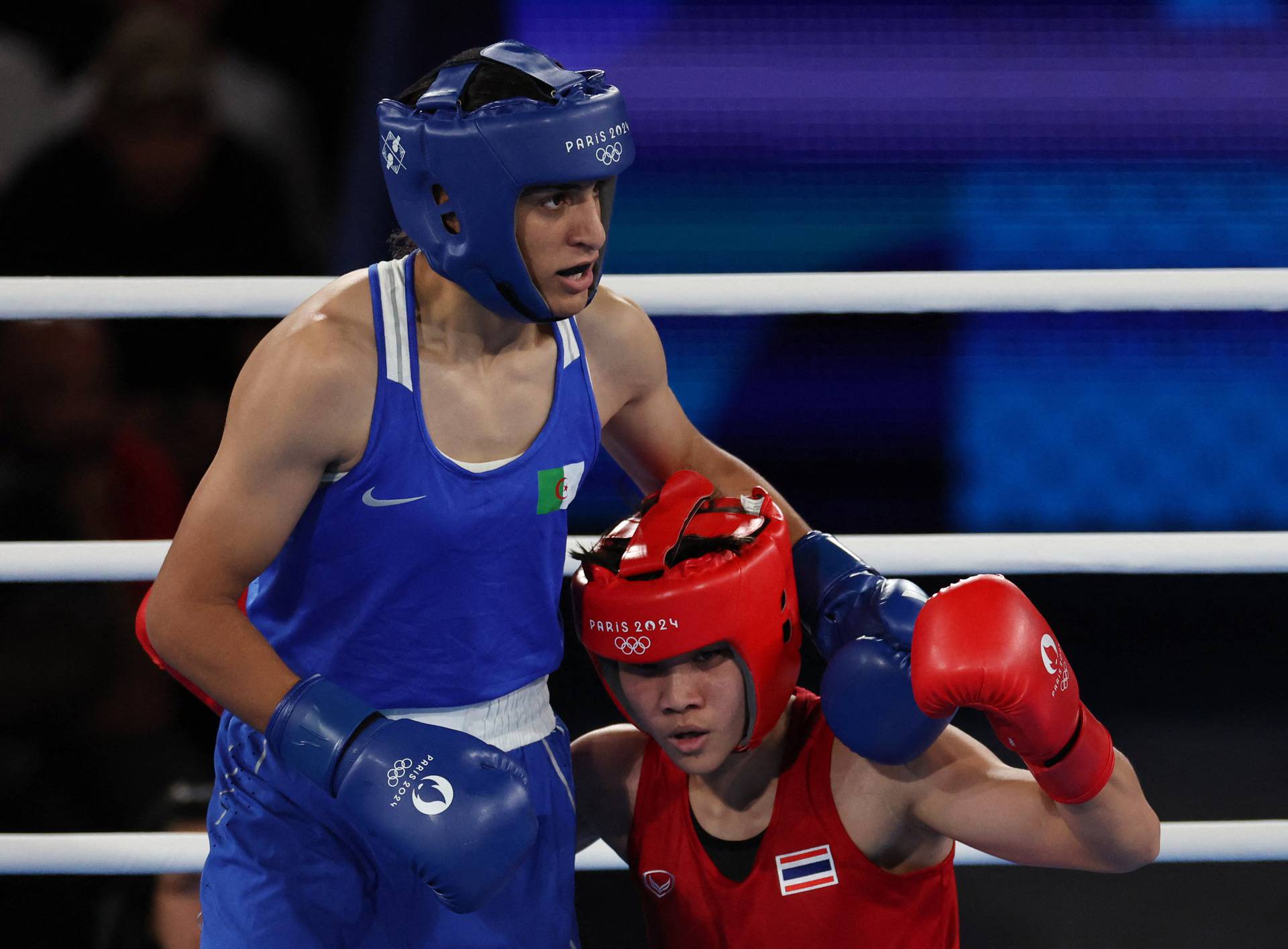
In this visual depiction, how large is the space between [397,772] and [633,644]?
0.31m

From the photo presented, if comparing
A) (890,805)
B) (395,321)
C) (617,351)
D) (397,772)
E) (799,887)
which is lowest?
(799,887)

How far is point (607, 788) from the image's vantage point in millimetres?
1677

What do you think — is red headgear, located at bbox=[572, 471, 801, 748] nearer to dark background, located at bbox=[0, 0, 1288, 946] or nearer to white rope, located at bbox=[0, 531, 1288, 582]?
white rope, located at bbox=[0, 531, 1288, 582]

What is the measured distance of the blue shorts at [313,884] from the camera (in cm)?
138

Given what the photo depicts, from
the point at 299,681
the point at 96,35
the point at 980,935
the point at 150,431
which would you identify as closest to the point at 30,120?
the point at 96,35

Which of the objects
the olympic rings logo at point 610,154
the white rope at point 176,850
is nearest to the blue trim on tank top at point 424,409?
the olympic rings logo at point 610,154

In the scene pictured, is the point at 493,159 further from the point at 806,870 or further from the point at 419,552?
the point at 806,870

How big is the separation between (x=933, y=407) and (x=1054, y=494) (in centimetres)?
36

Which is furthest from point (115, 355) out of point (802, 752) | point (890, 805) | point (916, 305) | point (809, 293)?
point (890, 805)

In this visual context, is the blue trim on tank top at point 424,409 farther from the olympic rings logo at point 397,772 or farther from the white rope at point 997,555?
the white rope at point 997,555

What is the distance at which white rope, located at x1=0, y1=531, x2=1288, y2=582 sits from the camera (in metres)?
1.81

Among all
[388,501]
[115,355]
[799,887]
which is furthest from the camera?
[115,355]

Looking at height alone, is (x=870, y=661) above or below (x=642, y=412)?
below

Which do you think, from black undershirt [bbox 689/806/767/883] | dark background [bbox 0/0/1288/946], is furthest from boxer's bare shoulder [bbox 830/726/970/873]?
dark background [bbox 0/0/1288/946]
